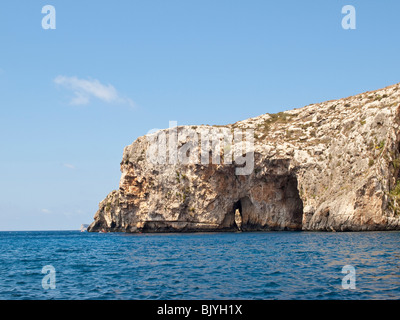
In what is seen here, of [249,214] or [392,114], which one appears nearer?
[392,114]

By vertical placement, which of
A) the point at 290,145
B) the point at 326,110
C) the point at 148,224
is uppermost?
the point at 326,110

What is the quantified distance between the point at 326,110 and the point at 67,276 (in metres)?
69.6

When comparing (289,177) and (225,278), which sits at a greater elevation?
(289,177)

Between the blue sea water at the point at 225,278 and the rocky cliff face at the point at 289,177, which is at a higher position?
the rocky cliff face at the point at 289,177

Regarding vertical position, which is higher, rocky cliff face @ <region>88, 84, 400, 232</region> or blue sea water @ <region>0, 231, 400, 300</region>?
rocky cliff face @ <region>88, 84, 400, 232</region>

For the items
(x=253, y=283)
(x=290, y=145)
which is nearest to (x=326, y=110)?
(x=290, y=145)

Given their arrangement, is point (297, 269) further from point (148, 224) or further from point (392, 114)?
point (148, 224)

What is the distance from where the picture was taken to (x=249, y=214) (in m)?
80.8

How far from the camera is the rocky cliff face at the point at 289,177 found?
55.2 metres

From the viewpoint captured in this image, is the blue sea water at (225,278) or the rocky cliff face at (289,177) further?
the rocky cliff face at (289,177)

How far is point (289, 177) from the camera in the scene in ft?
247

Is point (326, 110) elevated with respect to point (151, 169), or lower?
elevated

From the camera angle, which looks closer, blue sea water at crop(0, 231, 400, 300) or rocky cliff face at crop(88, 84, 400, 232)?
Answer: blue sea water at crop(0, 231, 400, 300)

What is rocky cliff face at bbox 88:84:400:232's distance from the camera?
55.2 m
